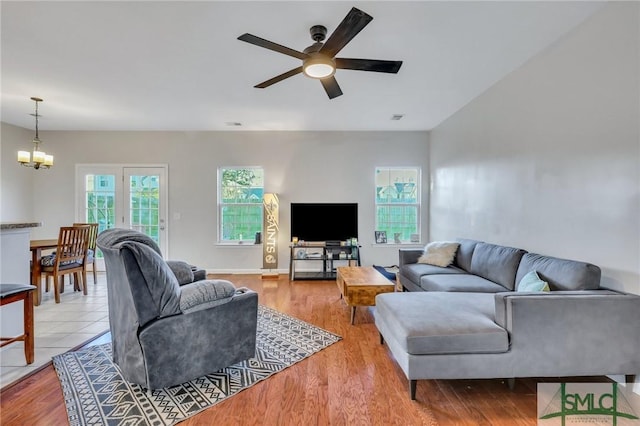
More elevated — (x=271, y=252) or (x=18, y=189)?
(x=18, y=189)

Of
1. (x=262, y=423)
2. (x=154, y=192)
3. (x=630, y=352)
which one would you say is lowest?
(x=262, y=423)

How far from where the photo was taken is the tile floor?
7.32 feet

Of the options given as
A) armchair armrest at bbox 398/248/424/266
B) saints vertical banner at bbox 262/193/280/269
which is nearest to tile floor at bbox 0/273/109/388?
saints vertical banner at bbox 262/193/280/269

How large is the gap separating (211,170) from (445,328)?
16.0 ft

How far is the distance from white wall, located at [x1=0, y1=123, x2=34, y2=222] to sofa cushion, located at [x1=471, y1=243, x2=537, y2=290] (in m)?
7.20

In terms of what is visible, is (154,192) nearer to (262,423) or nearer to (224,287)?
(224,287)

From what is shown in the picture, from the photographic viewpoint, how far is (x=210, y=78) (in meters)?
3.29

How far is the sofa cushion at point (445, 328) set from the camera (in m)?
1.79

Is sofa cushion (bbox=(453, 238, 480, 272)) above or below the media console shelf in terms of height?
above

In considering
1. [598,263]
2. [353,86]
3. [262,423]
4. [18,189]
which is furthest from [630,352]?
[18,189]

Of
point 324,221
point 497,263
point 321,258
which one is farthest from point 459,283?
point 324,221

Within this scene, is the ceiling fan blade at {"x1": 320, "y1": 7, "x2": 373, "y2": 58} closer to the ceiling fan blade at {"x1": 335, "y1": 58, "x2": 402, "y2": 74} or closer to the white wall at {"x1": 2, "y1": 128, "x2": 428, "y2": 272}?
the ceiling fan blade at {"x1": 335, "y1": 58, "x2": 402, "y2": 74}

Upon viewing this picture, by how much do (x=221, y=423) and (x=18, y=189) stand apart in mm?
6107

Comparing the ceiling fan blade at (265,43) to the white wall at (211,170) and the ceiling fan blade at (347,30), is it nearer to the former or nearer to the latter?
the ceiling fan blade at (347,30)
